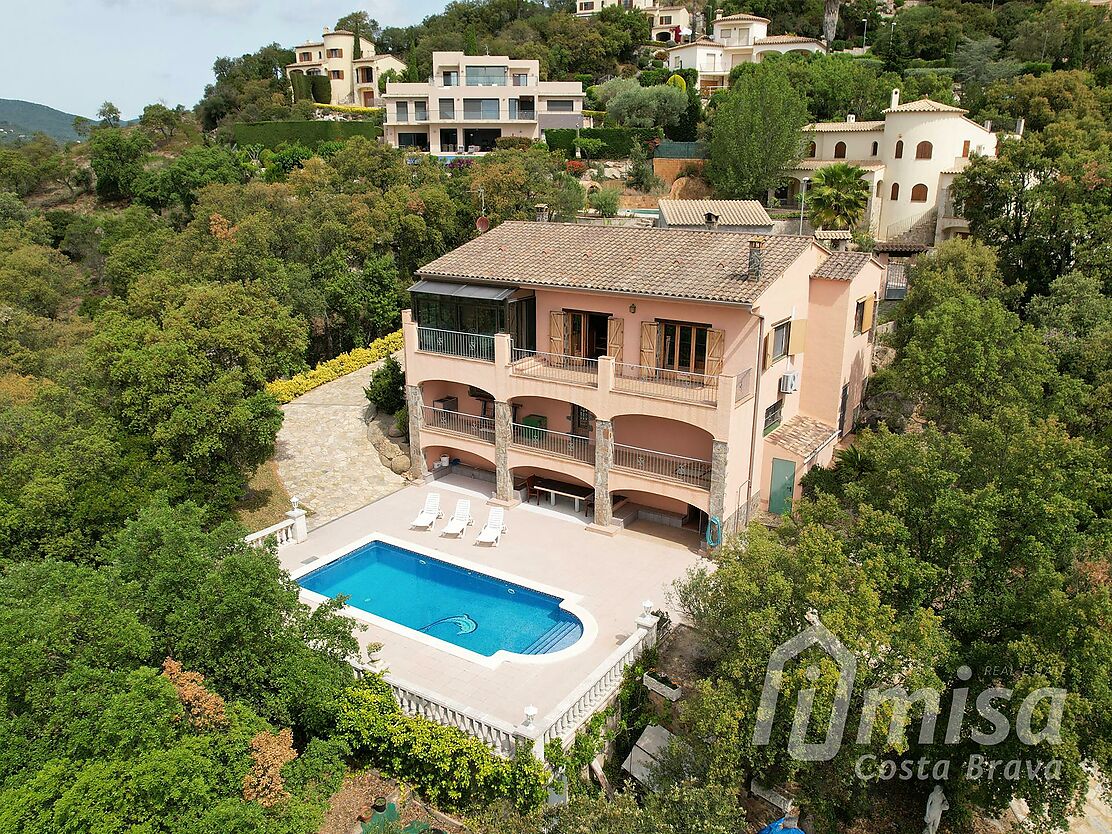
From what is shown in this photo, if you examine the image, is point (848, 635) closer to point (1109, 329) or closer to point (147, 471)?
point (147, 471)

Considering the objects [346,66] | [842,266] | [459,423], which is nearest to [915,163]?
[842,266]

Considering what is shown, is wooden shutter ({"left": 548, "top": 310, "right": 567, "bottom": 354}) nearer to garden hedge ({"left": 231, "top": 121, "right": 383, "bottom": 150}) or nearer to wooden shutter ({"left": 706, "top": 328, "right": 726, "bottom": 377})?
wooden shutter ({"left": 706, "top": 328, "right": 726, "bottom": 377})

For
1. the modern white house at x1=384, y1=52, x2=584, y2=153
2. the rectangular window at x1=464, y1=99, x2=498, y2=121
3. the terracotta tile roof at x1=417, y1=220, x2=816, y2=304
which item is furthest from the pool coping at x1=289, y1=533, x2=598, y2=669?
the rectangular window at x1=464, y1=99, x2=498, y2=121

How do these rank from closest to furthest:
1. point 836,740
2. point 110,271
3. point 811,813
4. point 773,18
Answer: point 836,740
point 811,813
point 110,271
point 773,18

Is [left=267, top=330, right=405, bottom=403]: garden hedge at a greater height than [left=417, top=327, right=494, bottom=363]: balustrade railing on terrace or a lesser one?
lesser

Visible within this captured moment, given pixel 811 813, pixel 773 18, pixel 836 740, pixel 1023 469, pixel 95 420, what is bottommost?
pixel 811 813

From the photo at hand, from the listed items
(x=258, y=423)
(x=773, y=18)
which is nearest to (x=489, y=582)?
(x=258, y=423)

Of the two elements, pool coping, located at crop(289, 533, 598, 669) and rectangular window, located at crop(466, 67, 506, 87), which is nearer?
pool coping, located at crop(289, 533, 598, 669)
